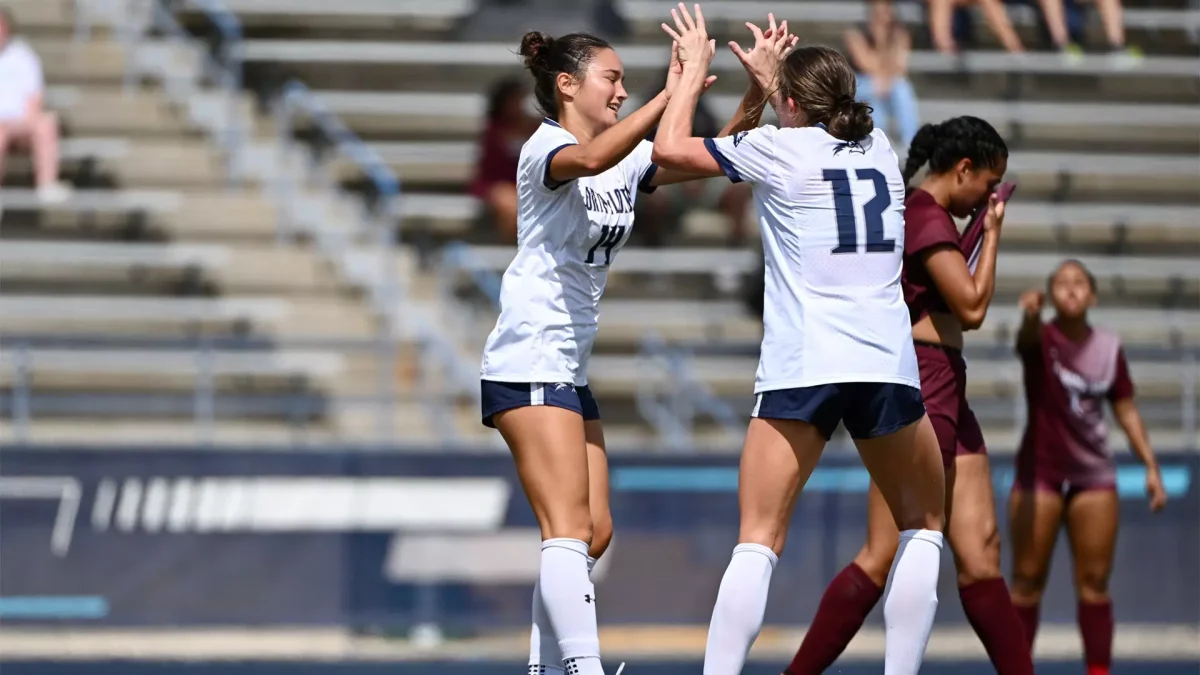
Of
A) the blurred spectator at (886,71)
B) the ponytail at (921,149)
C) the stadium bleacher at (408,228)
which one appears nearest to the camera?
the ponytail at (921,149)

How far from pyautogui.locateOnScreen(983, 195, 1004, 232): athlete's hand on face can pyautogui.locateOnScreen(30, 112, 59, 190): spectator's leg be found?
813 centimetres

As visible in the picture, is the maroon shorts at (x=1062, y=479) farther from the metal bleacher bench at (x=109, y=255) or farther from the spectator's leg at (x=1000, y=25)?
the spectator's leg at (x=1000, y=25)

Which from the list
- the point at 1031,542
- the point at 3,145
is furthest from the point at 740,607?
the point at 3,145

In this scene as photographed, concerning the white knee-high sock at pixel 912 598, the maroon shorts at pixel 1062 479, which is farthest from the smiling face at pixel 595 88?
the maroon shorts at pixel 1062 479

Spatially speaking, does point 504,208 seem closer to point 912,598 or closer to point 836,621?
point 836,621

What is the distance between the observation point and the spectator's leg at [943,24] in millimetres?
13742

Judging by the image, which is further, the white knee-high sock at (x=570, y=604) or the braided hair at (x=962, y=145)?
the braided hair at (x=962, y=145)

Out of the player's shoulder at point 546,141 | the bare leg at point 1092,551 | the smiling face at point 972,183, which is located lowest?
the bare leg at point 1092,551

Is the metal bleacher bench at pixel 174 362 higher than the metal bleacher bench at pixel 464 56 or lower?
lower

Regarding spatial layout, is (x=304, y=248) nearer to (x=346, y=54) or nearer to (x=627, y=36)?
(x=346, y=54)

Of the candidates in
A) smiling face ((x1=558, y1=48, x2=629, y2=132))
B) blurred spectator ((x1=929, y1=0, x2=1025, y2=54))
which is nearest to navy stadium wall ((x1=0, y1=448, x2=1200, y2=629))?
smiling face ((x1=558, y1=48, x2=629, y2=132))

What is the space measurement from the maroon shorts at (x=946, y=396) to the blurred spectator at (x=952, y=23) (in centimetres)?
826

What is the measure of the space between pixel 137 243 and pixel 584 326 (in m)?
7.54

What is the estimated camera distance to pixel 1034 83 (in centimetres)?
1387
